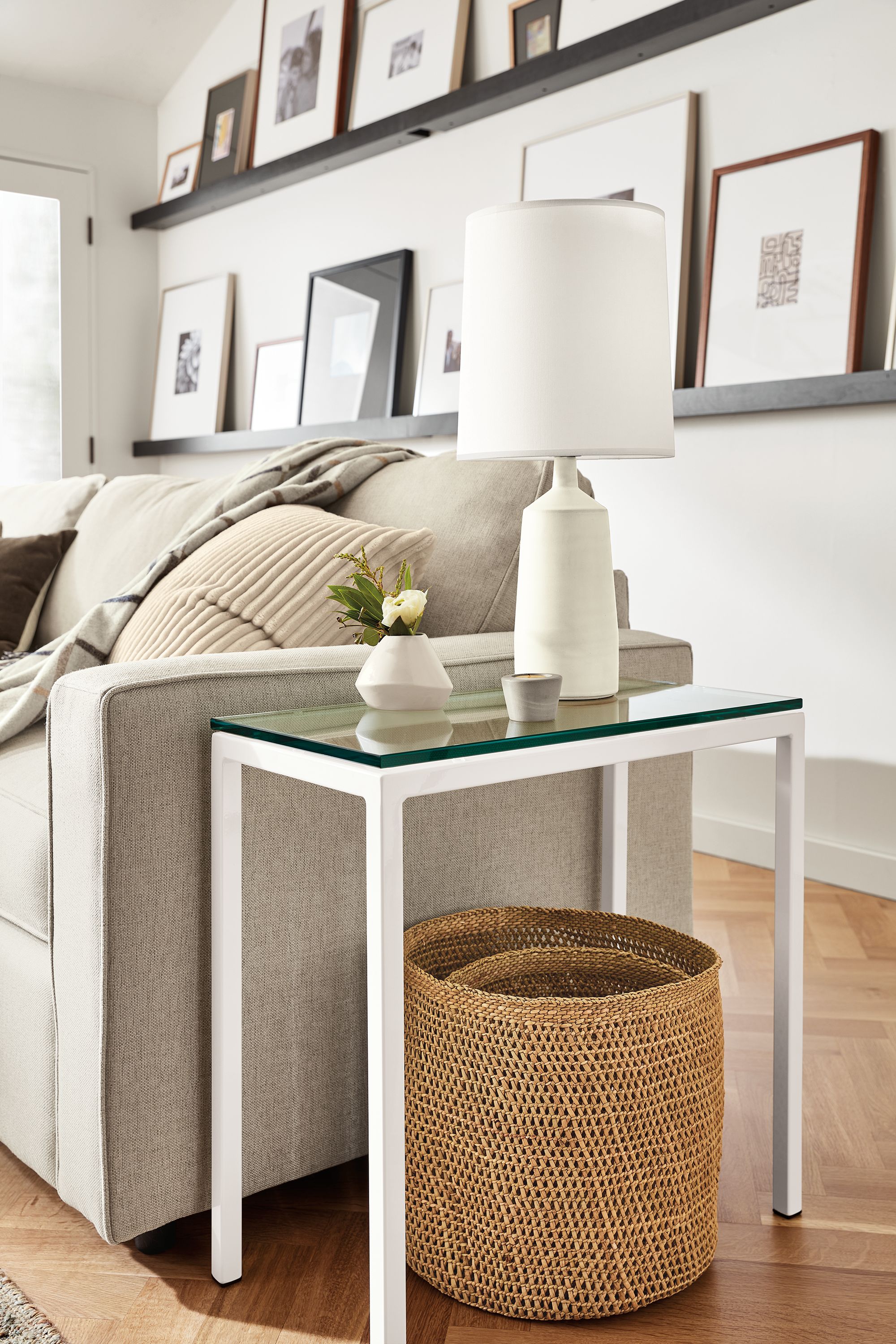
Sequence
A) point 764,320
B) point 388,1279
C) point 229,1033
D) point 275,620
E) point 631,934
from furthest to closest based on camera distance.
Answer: point 764,320 → point 275,620 → point 631,934 → point 229,1033 → point 388,1279

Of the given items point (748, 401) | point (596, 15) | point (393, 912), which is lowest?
point (393, 912)

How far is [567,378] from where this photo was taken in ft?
4.40

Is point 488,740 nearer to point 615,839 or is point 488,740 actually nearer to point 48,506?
point 615,839

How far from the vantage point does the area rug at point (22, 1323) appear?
3.84 feet

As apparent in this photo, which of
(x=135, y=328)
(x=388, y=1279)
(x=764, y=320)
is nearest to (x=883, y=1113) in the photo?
(x=388, y=1279)

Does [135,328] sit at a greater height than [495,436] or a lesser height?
greater

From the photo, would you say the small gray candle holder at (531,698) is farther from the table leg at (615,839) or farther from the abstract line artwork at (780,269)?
the abstract line artwork at (780,269)

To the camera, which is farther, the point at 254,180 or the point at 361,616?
the point at 254,180

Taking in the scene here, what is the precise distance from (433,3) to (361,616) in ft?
10.2

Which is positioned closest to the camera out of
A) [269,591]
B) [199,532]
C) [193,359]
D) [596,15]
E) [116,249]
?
[269,591]

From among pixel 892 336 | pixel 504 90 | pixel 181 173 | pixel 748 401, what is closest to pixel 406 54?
pixel 504 90

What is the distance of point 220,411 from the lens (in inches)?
187

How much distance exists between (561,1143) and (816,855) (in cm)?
178

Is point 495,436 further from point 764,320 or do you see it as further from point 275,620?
point 764,320
